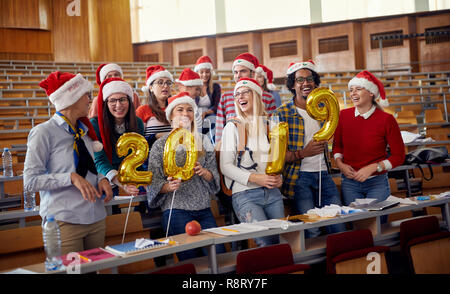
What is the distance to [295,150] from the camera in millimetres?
2688

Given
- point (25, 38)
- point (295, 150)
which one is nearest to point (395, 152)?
point (295, 150)

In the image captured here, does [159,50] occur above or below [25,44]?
below

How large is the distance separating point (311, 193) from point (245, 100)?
0.70 meters

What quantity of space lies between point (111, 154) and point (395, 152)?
1.71 m

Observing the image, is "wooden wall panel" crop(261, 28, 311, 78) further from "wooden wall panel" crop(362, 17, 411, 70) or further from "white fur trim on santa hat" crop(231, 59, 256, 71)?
"white fur trim on santa hat" crop(231, 59, 256, 71)

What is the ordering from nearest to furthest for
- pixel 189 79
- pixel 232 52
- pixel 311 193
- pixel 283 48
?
pixel 311 193 → pixel 189 79 → pixel 283 48 → pixel 232 52

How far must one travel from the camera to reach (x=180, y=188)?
2.34 m

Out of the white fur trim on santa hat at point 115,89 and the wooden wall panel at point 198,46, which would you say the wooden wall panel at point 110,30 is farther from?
the white fur trim on santa hat at point 115,89

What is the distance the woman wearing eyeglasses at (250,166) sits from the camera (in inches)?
93.1

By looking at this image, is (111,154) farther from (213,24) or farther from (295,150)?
(213,24)

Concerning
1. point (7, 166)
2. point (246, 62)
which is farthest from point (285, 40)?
point (7, 166)

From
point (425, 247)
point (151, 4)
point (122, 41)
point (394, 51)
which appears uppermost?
point (151, 4)

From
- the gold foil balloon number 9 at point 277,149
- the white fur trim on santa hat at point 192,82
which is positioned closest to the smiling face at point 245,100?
the gold foil balloon number 9 at point 277,149

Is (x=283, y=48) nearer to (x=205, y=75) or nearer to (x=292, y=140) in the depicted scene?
(x=205, y=75)
